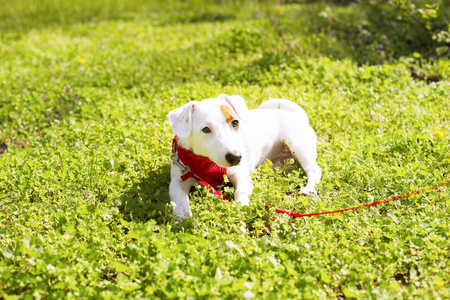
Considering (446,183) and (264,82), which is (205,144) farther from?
(264,82)

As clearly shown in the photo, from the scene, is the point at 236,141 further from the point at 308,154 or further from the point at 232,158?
the point at 308,154

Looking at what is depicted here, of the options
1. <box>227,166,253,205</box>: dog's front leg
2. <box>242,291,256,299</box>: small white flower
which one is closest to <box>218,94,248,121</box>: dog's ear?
<box>227,166,253,205</box>: dog's front leg

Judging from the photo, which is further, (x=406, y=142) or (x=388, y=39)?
(x=388, y=39)

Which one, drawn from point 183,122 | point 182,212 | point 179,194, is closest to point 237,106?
point 183,122

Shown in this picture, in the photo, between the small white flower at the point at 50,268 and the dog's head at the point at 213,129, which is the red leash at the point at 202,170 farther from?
the small white flower at the point at 50,268

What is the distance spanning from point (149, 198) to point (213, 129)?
956mm

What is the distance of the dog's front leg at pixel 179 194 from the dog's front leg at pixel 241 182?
0.39 meters

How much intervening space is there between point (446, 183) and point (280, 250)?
1.63m

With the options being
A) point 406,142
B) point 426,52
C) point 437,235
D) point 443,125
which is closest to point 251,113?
point 406,142

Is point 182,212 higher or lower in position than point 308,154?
lower

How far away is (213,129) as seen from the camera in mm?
3506

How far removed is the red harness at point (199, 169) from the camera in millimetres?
3717

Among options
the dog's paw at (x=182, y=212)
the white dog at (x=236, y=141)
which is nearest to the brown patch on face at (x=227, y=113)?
the white dog at (x=236, y=141)

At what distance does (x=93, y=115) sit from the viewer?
5742 millimetres
